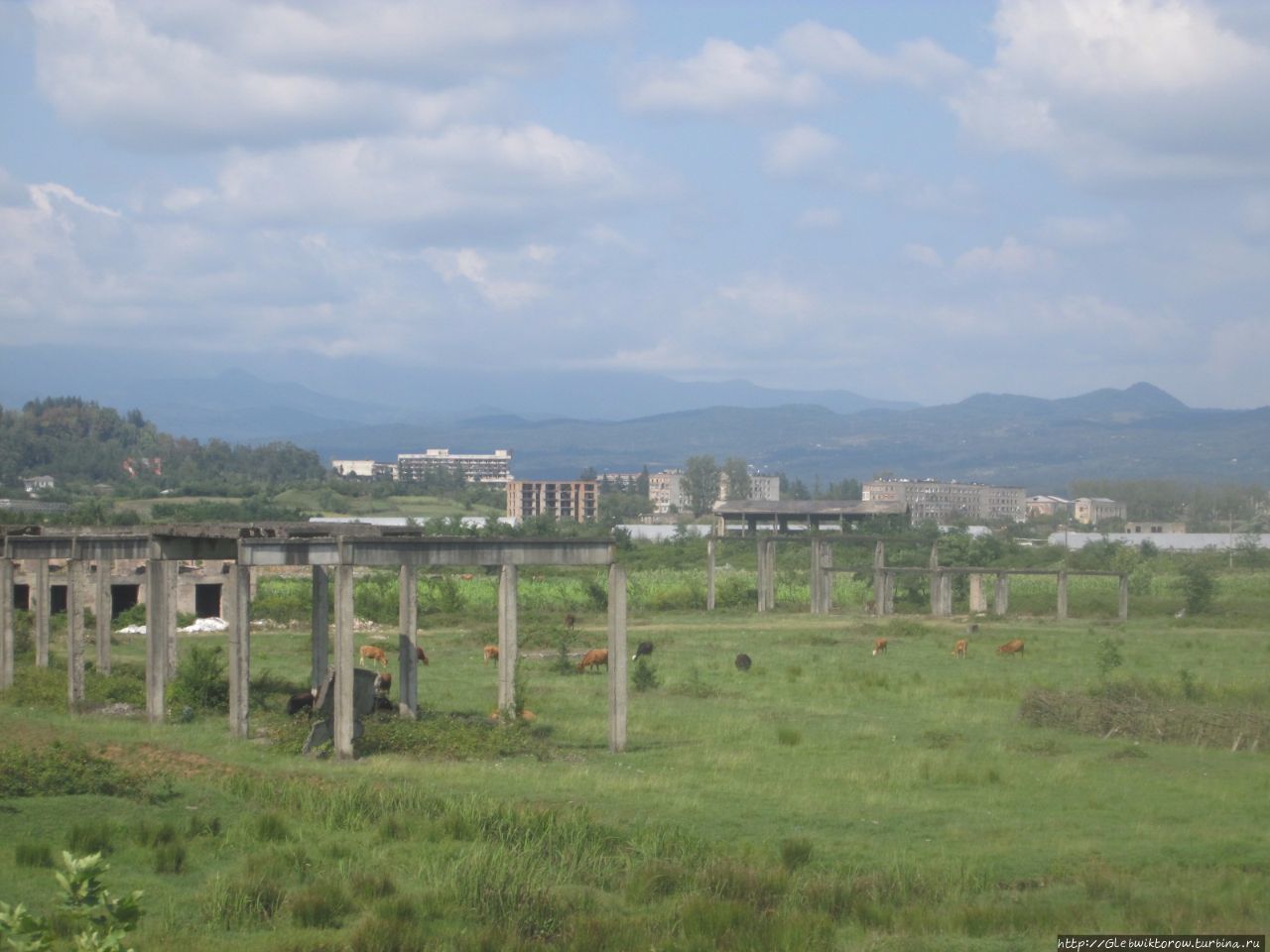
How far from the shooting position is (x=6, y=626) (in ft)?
95.2

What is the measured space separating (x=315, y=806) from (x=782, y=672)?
1828 centimetres

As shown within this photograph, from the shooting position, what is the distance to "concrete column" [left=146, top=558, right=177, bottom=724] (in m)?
23.2

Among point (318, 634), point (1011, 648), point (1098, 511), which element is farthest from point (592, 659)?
point (1098, 511)

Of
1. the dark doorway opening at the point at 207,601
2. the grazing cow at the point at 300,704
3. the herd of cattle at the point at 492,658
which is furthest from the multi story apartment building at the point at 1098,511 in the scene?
the grazing cow at the point at 300,704

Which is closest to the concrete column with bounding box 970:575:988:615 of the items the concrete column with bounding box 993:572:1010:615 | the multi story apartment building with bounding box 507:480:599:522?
the concrete column with bounding box 993:572:1010:615

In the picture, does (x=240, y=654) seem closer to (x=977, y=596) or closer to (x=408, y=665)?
(x=408, y=665)

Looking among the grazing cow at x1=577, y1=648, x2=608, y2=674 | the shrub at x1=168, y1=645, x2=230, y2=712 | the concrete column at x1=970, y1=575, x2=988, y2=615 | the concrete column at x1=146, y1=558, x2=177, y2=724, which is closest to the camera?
the concrete column at x1=146, y1=558, x2=177, y2=724

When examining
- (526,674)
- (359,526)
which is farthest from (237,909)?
(526,674)

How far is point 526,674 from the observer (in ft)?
104

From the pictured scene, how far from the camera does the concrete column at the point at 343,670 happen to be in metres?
19.4

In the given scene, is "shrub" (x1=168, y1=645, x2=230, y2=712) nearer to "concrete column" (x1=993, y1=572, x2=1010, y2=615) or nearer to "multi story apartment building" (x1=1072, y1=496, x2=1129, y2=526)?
"concrete column" (x1=993, y1=572, x2=1010, y2=615)

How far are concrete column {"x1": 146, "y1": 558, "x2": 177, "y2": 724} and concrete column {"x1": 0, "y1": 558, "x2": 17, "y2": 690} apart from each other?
683 cm

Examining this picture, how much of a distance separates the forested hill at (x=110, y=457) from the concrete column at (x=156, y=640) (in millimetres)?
120329

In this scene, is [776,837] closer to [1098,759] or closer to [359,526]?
[1098,759]
